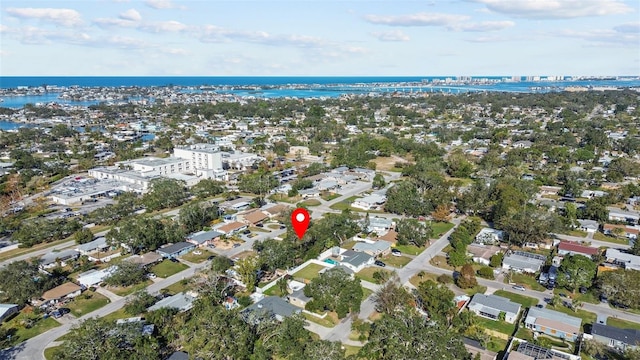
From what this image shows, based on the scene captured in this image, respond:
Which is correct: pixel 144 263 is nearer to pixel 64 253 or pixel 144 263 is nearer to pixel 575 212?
pixel 64 253

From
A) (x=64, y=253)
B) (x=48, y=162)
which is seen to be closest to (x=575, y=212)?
(x=64, y=253)

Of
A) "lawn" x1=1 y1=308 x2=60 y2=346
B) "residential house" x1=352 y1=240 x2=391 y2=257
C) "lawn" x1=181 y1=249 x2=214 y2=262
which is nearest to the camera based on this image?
"lawn" x1=1 y1=308 x2=60 y2=346

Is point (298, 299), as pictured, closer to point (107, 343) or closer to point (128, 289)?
point (107, 343)

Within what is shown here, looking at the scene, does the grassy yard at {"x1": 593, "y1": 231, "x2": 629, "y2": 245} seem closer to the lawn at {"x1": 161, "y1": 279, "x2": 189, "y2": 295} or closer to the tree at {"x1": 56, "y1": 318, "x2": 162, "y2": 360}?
the lawn at {"x1": 161, "y1": 279, "x2": 189, "y2": 295}

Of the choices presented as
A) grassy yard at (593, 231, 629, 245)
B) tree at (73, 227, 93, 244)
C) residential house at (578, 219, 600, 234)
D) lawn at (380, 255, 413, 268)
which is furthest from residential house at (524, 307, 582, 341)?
tree at (73, 227, 93, 244)

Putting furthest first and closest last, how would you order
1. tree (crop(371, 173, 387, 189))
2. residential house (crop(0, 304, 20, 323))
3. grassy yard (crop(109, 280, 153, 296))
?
tree (crop(371, 173, 387, 189))
grassy yard (crop(109, 280, 153, 296))
residential house (crop(0, 304, 20, 323))

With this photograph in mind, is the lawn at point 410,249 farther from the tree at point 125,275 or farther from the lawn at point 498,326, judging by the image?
the tree at point 125,275

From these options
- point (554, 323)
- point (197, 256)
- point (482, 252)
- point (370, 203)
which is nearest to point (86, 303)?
point (197, 256)
